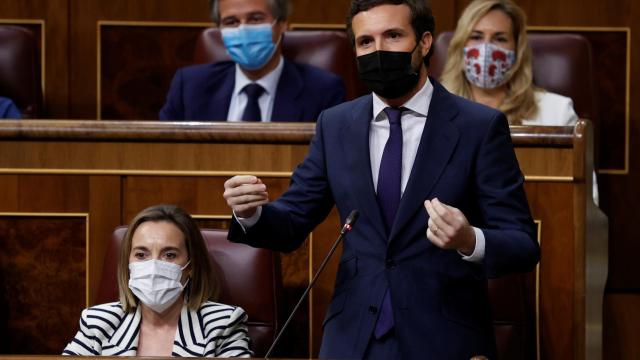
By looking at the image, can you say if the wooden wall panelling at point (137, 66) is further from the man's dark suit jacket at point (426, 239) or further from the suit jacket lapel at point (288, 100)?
the man's dark suit jacket at point (426, 239)

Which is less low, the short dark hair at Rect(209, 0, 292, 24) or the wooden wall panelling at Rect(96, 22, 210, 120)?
the short dark hair at Rect(209, 0, 292, 24)

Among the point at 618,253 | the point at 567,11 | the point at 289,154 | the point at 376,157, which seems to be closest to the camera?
the point at 376,157

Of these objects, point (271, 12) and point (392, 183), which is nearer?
point (392, 183)

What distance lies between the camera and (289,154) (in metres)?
1.86

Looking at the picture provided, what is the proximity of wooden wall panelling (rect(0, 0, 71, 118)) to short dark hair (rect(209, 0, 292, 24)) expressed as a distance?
1.86 ft

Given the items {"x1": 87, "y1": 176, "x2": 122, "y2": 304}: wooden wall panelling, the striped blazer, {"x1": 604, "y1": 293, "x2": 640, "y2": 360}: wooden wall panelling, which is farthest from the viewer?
{"x1": 604, "y1": 293, "x2": 640, "y2": 360}: wooden wall panelling

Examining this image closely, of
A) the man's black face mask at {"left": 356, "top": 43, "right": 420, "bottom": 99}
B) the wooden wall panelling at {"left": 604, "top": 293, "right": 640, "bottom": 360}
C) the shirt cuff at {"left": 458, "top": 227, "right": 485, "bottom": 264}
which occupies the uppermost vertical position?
the man's black face mask at {"left": 356, "top": 43, "right": 420, "bottom": 99}

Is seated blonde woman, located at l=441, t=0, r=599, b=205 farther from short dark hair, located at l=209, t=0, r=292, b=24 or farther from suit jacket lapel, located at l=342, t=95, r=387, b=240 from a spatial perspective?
suit jacket lapel, located at l=342, t=95, r=387, b=240

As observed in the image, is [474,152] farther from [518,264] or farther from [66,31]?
[66,31]

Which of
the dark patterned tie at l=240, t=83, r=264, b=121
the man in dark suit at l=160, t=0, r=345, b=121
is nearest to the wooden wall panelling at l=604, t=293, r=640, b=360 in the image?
the man in dark suit at l=160, t=0, r=345, b=121

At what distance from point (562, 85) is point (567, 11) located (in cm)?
39

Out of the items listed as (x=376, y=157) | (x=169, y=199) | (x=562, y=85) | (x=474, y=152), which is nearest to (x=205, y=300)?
(x=169, y=199)

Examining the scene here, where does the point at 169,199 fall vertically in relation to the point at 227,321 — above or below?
above

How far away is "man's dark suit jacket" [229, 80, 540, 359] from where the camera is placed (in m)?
1.37
